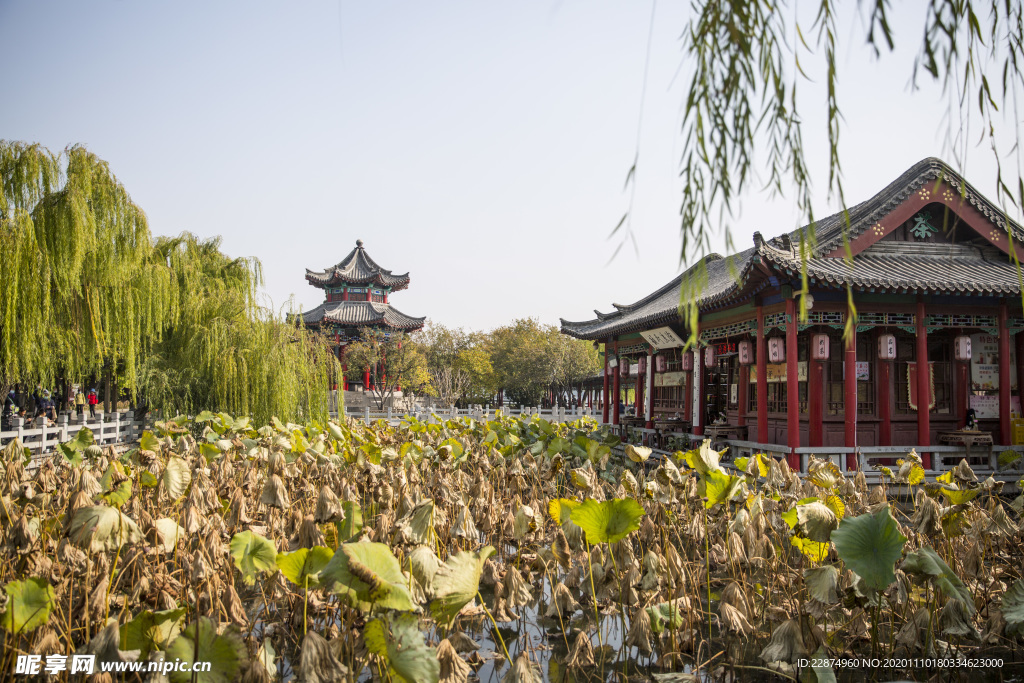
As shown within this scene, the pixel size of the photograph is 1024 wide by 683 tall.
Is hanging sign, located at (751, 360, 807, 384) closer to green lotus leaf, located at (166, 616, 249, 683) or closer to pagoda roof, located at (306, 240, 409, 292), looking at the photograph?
green lotus leaf, located at (166, 616, 249, 683)

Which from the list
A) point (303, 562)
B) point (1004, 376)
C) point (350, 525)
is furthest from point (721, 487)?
point (1004, 376)

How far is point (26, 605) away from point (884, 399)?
9.29m

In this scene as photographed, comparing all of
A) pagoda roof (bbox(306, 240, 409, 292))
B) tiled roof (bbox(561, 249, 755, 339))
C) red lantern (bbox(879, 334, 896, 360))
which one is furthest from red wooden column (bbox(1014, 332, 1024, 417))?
pagoda roof (bbox(306, 240, 409, 292))

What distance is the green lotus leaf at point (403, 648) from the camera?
237 cm

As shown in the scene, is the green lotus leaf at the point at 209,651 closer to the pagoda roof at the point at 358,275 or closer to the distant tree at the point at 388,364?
the distant tree at the point at 388,364

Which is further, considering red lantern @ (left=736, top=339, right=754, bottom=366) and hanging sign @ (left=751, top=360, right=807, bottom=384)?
red lantern @ (left=736, top=339, right=754, bottom=366)

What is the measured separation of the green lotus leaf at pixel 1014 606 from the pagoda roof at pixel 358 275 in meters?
33.0

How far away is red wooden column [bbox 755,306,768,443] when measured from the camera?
Answer: 915 cm

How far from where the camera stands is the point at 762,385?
30.1 feet

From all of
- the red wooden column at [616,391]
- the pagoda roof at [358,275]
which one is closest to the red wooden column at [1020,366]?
the red wooden column at [616,391]

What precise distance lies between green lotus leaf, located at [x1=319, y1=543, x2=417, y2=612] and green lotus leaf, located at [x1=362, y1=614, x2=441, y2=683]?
17cm

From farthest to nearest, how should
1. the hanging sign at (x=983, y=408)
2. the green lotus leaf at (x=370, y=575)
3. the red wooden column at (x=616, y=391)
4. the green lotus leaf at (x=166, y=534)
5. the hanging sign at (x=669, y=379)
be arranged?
the red wooden column at (x=616, y=391) < the hanging sign at (x=669, y=379) < the hanging sign at (x=983, y=408) < the green lotus leaf at (x=166, y=534) < the green lotus leaf at (x=370, y=575)

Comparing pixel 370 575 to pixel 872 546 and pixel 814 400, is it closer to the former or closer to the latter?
pixel 872 546

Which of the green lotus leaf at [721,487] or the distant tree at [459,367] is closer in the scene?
the green lotus leaf at [721,487]
